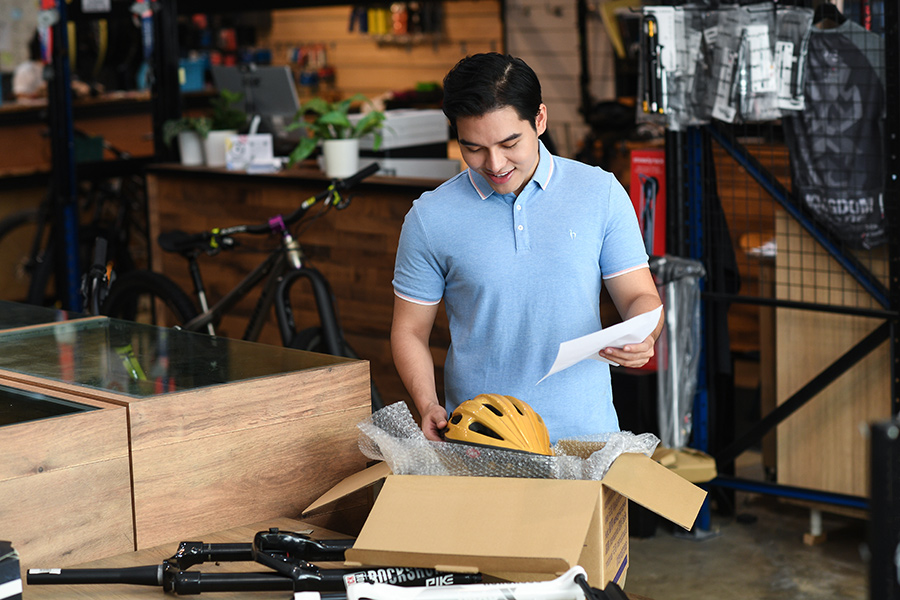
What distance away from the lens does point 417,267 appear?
2014 millimetres

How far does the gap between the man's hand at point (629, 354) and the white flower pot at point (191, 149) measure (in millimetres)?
3911

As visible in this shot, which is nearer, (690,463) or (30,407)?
(30,407)

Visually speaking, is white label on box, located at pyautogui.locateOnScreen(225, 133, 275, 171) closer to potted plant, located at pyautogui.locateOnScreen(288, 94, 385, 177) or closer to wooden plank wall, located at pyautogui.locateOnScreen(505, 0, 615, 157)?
potted plant, located at pyautogui.locateOnScreen(288, 94, 385, 177)

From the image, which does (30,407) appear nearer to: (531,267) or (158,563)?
(158,563)

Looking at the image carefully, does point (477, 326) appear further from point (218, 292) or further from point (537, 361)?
point (218, 292)

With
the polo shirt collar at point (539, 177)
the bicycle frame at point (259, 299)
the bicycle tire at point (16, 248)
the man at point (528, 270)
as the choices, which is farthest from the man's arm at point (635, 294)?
the bicycle tire at point (16, 248)

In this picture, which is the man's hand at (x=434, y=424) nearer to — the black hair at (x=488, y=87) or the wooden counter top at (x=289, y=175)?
the black hair at (x=488, y=87)

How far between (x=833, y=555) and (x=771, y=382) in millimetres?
621

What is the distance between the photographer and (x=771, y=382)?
Answer: 3.82 meters

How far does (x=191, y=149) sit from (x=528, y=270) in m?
3.67

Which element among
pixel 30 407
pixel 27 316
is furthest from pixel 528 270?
pixel 27 316

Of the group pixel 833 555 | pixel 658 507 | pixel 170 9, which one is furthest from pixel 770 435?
pixel 170 9

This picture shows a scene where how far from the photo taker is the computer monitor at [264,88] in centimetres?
516

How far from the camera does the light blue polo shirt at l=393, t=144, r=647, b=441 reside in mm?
1944
